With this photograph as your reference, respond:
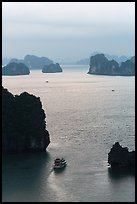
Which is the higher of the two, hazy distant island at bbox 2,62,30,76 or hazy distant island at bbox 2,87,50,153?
hazy distant island at bbox 2,62,30,76

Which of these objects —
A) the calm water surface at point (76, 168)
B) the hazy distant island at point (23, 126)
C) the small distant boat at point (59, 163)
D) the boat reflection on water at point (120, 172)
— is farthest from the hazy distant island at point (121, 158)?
the hazy distant island at point (23, 126)

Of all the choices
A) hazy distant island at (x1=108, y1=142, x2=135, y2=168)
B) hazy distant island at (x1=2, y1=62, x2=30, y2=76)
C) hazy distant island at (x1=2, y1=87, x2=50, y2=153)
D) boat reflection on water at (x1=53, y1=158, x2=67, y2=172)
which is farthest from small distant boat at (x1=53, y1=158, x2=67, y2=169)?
hazy distant island at (x1=2, y1=62, x2=30, y2=76)

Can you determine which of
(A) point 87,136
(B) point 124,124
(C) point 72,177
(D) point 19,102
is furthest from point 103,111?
(C) point 72,177

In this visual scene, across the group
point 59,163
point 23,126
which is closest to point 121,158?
point 59,163

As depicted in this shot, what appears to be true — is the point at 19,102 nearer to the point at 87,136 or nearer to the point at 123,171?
the point at 87,136

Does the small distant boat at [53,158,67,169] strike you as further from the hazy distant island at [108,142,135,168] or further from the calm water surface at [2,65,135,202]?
the hazy distant island at [108,142,135,168]

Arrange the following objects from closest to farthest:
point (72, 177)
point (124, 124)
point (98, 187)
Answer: point (98, 187), point (72, 177), point (124, 124)
